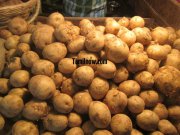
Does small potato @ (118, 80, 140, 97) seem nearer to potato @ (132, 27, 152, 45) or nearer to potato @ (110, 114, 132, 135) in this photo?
potato @ (110, 114, 132, 135)

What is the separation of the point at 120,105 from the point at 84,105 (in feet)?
Answer: 0.51

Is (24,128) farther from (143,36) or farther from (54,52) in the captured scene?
(143,36)

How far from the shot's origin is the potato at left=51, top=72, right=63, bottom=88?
1.10 m

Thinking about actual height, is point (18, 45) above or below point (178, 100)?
above

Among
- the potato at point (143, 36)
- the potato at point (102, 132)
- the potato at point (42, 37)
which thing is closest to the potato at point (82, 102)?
the potato at point (102, 132)

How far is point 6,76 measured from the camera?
3.93ft

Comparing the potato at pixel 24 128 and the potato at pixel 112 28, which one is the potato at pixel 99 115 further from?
the potato at pixel 112 28

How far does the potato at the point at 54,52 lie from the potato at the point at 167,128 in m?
0.55

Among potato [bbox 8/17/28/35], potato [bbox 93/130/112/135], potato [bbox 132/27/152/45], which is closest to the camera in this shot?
potato [bbox 93/130/112/135]

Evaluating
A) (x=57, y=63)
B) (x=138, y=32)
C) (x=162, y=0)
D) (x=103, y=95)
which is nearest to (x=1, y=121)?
(x=57, y=63)

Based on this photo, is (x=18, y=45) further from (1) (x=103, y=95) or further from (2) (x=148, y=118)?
(2) (x=148, y=118)

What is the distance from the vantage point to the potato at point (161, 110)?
42.6 inches

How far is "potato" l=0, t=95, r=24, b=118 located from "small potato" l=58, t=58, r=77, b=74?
0.23 metres

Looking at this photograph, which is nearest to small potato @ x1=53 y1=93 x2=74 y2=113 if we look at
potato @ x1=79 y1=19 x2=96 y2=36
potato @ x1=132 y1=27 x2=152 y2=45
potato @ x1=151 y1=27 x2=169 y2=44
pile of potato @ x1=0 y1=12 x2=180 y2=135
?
pile of potato @ x1=0 y1=12 x2=180 y2=135
